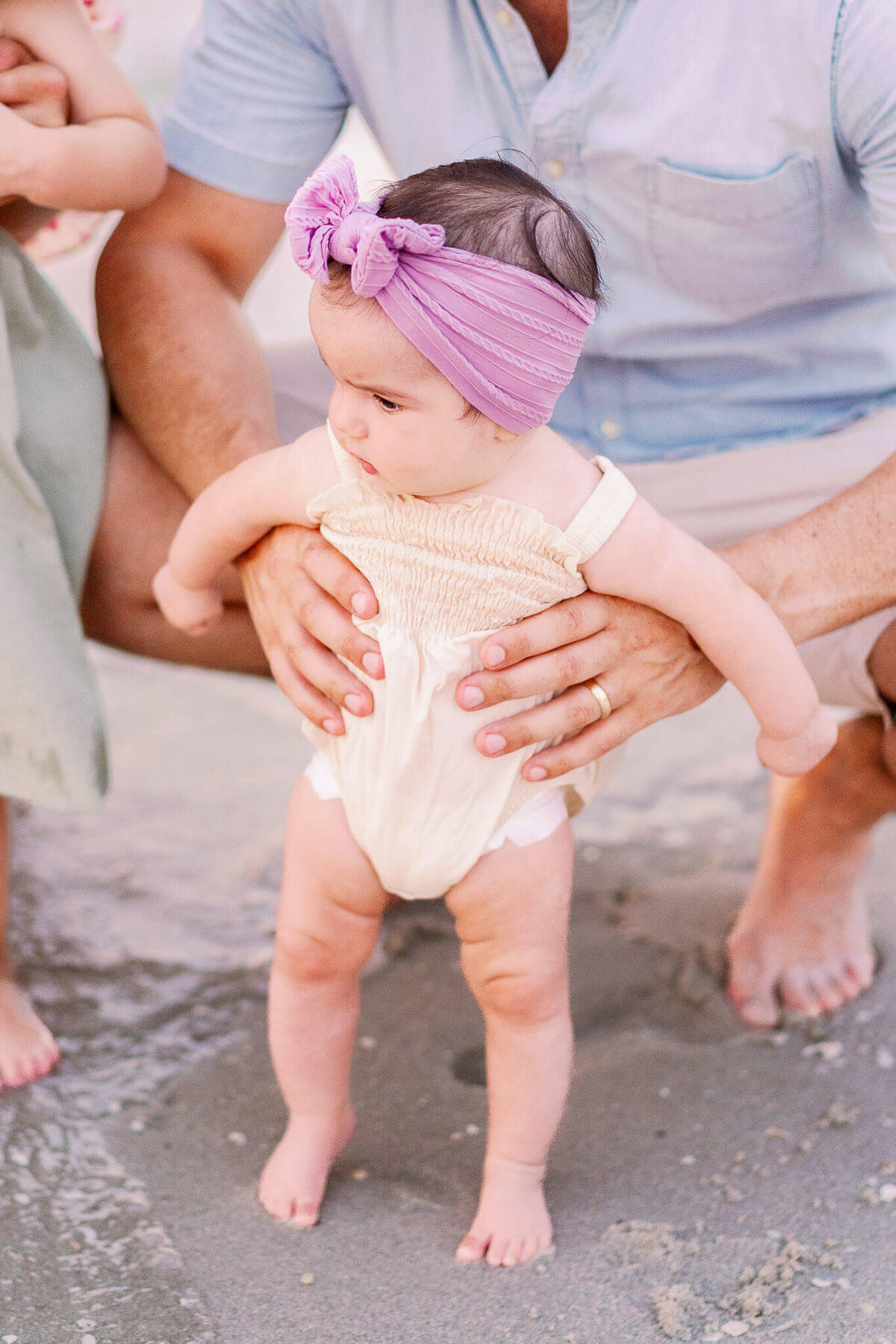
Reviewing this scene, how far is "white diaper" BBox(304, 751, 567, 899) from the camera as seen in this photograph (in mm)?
1317

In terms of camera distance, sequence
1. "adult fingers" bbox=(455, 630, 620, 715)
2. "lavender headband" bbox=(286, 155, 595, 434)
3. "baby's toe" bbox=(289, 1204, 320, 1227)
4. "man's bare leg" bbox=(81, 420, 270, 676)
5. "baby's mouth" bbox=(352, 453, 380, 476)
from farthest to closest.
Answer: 1. "man's bare leg" bbox=(81, 420, 270, 676)
2. "baby's toe" bbox=(289, 1204, 320, 1227)
3. "adult fingers" bbox=(455, 630, 620, 715)
4. "baby's mouth" bbox=(352, 453, 380, 476)
5. "lavender headband" bbox=(286, 155, 595, 434)

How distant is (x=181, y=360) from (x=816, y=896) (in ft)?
3.83

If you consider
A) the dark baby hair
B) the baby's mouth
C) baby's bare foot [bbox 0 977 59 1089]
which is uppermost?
the dark baby hair

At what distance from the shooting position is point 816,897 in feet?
6.17

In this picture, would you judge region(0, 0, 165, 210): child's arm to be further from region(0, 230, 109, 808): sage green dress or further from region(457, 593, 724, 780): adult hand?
region(457, 593, 724, 780): adult hand

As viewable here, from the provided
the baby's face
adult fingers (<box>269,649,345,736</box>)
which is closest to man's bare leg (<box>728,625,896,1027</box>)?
adult fingers (<box>269,649,345,736</box>)

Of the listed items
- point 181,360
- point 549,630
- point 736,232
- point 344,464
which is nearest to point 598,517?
point 549,630

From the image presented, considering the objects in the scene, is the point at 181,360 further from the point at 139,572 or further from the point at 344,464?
the point at 344,464

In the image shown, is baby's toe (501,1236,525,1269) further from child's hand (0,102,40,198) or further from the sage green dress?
child's hand (0,102,40,198)

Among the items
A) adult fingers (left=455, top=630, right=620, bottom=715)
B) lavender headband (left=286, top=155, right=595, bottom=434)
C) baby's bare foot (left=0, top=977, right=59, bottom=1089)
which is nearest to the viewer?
lavender headband (left=286, top=155, right=595, bottom=434)

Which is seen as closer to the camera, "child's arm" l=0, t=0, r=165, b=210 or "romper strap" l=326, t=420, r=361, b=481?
"romper strap" l=326, t=420, r=361, b=481

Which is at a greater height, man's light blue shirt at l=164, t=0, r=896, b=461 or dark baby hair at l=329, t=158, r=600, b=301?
dark baby hair at l=329, t=158, r=600, b=301

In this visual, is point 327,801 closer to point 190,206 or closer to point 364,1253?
point 364,1253

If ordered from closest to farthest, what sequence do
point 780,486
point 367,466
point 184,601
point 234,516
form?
1. point 367,466
2. point 234,516
3. point 184,601
4. point 780,486
